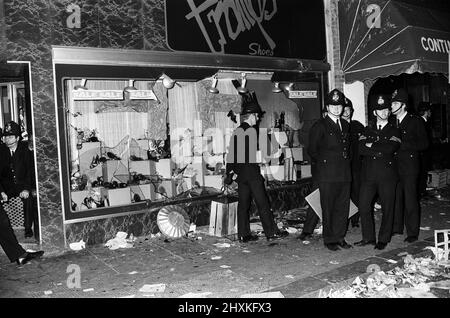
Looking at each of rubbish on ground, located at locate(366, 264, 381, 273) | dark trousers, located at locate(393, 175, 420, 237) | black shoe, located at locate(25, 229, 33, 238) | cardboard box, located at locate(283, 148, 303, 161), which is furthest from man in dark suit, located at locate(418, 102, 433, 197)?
black shoe, located at locate(25, 229, 33, 238)

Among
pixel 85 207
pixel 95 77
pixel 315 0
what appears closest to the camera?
Answer: pixel 95 77

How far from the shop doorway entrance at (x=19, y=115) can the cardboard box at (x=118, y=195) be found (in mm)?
1262

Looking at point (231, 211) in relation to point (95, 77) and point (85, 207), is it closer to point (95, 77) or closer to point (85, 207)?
point (85, 207)

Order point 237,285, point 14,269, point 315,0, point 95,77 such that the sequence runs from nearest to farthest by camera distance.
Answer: point 237,285, point 14,269, point 95,77, point 315,0

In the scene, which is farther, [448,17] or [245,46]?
[448,17]

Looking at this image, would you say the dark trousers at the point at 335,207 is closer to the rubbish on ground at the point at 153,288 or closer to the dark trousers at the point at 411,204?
the dark trousers at the point at 411,204

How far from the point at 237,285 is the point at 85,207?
363 cm

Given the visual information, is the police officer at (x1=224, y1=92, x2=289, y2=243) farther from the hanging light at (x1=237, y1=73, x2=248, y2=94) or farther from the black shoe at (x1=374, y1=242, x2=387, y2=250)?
the hanging light at (x1=237, y1=73, x2=248, y2=94)

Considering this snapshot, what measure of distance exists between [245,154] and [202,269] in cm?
203

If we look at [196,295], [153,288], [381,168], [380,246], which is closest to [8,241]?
[153,288]

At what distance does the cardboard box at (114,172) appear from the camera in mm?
8508

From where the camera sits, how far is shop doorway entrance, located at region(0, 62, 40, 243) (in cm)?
679

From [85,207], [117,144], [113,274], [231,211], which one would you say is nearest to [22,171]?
[85,207]

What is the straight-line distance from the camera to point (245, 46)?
880 cm
